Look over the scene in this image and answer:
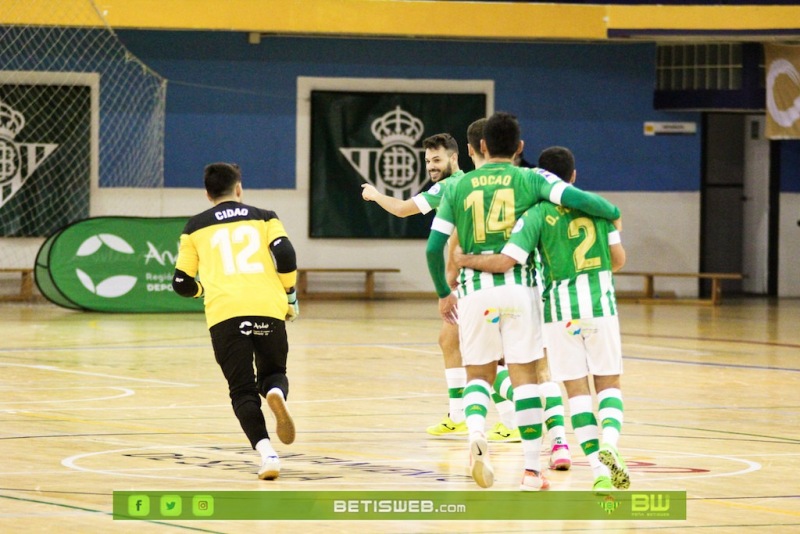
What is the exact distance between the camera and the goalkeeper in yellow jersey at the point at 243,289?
319 inches

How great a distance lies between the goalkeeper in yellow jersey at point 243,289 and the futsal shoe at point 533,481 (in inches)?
53.4

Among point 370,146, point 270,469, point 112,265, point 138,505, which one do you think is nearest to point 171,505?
point 138,505

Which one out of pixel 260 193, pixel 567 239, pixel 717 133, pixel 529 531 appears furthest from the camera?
pixel 717 133

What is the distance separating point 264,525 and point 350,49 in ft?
63.3

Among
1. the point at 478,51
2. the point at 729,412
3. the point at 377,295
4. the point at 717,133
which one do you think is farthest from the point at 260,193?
the point at 729,412

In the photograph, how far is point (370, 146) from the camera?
2548 centimetres

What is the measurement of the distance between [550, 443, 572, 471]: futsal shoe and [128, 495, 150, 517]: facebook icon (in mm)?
2549

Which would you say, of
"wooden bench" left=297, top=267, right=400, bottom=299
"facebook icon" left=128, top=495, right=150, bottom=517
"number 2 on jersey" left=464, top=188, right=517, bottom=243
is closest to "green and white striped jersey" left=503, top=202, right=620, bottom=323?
"number 2 on jersey" left=464, top=188, right=517, bottom=243

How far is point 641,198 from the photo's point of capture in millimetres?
26172

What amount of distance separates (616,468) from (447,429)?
2914 mm

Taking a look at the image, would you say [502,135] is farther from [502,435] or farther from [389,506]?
[502,435]

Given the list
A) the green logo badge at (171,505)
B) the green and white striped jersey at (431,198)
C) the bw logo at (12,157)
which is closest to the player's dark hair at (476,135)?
the green and white striped jersey at (431,198)

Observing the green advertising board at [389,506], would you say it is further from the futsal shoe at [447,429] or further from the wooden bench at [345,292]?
the wooden bench at [345,292]

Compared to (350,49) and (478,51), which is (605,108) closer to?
(478,51)
